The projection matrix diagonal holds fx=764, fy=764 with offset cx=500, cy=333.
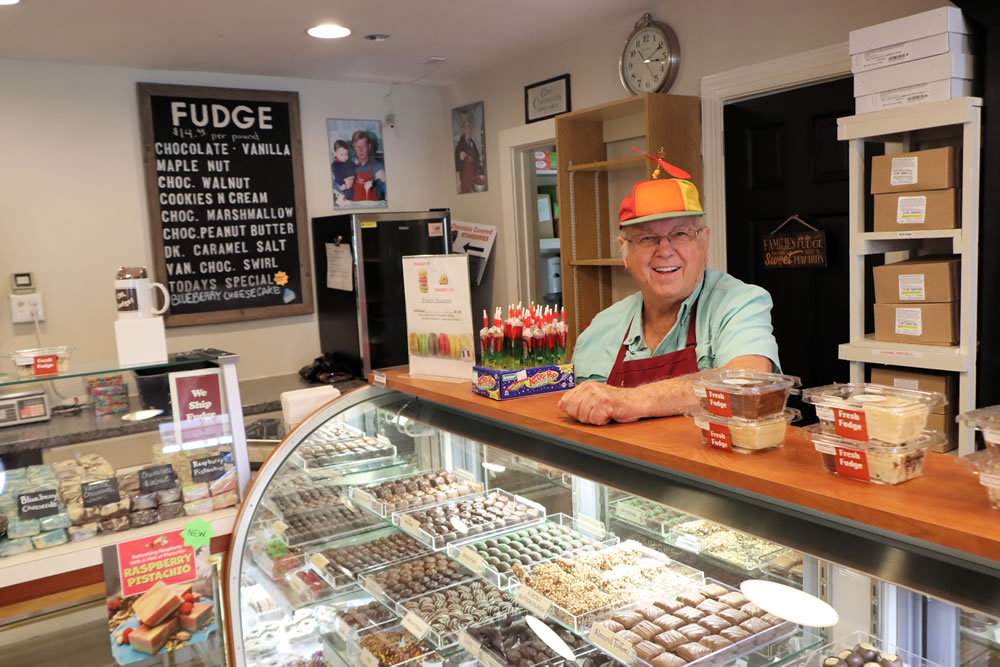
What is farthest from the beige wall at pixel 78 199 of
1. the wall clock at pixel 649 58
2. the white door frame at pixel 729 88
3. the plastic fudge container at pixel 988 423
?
the plastic fudge container at pixel 988 423

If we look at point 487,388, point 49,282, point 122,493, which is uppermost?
point 49,282

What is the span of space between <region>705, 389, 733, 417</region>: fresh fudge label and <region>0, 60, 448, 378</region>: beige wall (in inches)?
173

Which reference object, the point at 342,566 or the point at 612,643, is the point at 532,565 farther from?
the point at 342,566

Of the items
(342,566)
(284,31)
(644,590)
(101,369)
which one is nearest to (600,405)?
(644,590)

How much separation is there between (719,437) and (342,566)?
128 cm

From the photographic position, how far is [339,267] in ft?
17.0

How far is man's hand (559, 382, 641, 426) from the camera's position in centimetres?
150

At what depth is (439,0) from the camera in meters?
3.72

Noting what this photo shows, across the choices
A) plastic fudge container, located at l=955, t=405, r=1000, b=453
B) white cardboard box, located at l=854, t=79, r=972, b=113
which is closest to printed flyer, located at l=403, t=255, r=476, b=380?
plastic fudge container, located at l=955, t=405, r=1000, b=453

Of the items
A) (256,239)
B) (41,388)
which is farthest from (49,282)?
(41,388)

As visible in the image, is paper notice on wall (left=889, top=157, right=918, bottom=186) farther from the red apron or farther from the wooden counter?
the wooden counter

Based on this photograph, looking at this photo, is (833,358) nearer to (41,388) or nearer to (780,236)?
(780,236)

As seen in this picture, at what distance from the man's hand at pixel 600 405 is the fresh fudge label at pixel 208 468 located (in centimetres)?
129

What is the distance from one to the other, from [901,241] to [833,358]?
0.72 metres
